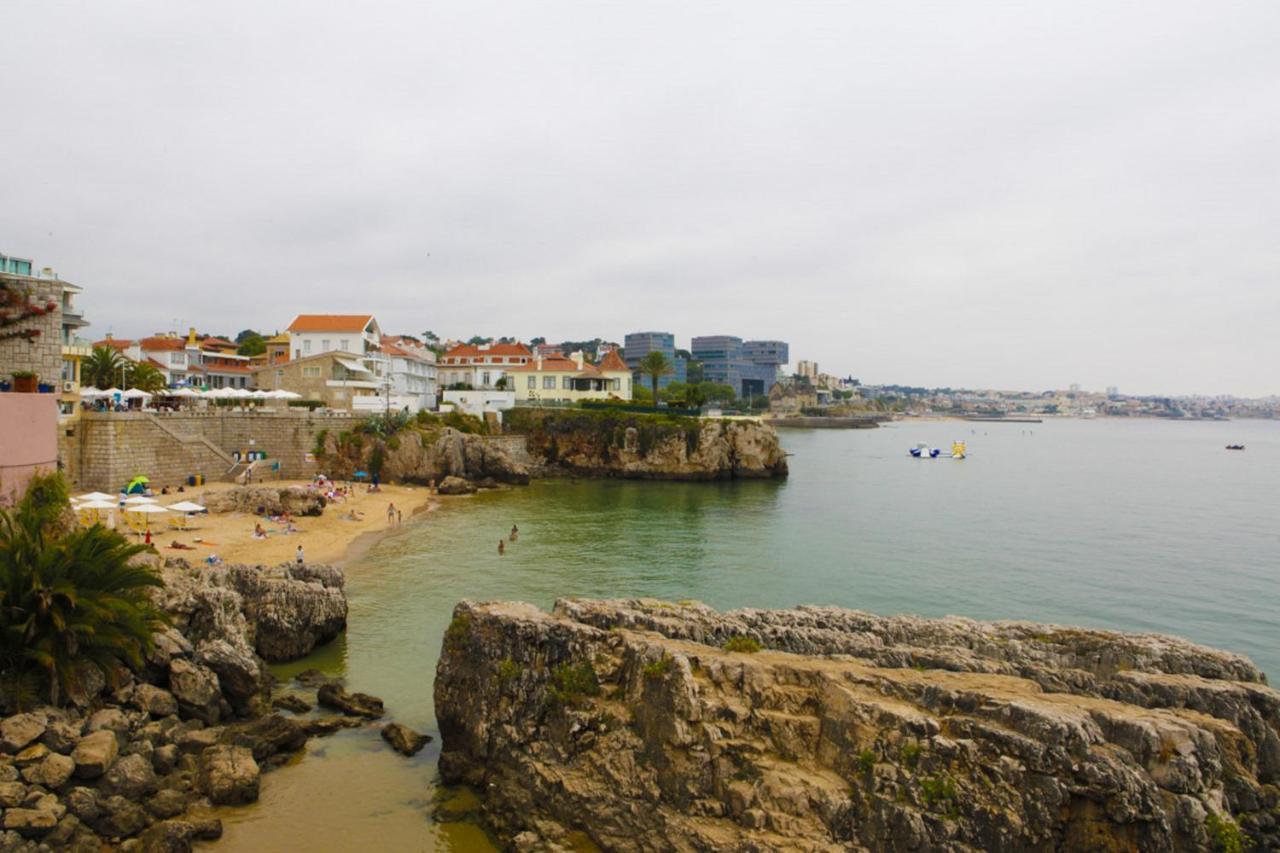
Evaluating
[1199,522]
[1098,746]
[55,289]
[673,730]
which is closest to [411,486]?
[55,289]

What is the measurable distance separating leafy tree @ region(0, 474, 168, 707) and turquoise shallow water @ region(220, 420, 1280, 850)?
4812 mm

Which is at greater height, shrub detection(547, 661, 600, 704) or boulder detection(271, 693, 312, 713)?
shrub detection(547, 661, 600, 704)

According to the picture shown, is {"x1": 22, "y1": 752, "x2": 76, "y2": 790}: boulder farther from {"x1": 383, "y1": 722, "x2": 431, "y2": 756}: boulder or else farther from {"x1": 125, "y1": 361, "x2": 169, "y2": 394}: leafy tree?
{"x1": 125, "y1": 361, "x2": 169, "y2": 394}: leafy tree

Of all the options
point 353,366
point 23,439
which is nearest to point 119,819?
point 23,439

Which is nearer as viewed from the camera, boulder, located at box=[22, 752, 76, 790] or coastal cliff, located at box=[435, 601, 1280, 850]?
coastal cliff, located at box=[435, 601, 1280, 850]

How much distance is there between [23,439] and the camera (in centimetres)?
2653

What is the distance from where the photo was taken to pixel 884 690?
12602 mm

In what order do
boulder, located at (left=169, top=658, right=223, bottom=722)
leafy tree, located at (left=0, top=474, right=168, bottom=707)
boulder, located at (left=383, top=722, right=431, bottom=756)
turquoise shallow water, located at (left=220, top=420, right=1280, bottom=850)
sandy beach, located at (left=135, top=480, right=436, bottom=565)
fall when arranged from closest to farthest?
leafy tree, located at (left=0, top=474, right=168, bottom=707)
turquoise shallow water, located at (left=220, top=420, right=1280, bottom=850)
boulder, located at (left=383, top=722, right=431, bottom=756)
boulder, located at (left=169, top=658, right=223, bottom=722)
sandy beach, located at (left=135, top=480, right=436, bottom=565)

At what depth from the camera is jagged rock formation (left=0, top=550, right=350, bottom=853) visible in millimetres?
13602

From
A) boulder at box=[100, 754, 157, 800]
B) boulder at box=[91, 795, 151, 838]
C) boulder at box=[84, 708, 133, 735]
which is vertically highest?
boulder at box=[84, 708, 133, 735]

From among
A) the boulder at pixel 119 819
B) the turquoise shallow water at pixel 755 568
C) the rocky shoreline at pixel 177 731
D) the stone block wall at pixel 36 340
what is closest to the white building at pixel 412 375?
the turquoise shallow water at pixel 755 568

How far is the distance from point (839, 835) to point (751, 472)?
6276 centimetres

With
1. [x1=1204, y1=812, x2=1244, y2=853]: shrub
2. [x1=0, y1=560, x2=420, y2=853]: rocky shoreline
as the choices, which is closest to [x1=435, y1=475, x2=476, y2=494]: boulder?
[x1=0, y1=560, x2=420, y2=853]: rocky shoreline

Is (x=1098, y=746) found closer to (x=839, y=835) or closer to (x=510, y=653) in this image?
(x=839, y=835)
